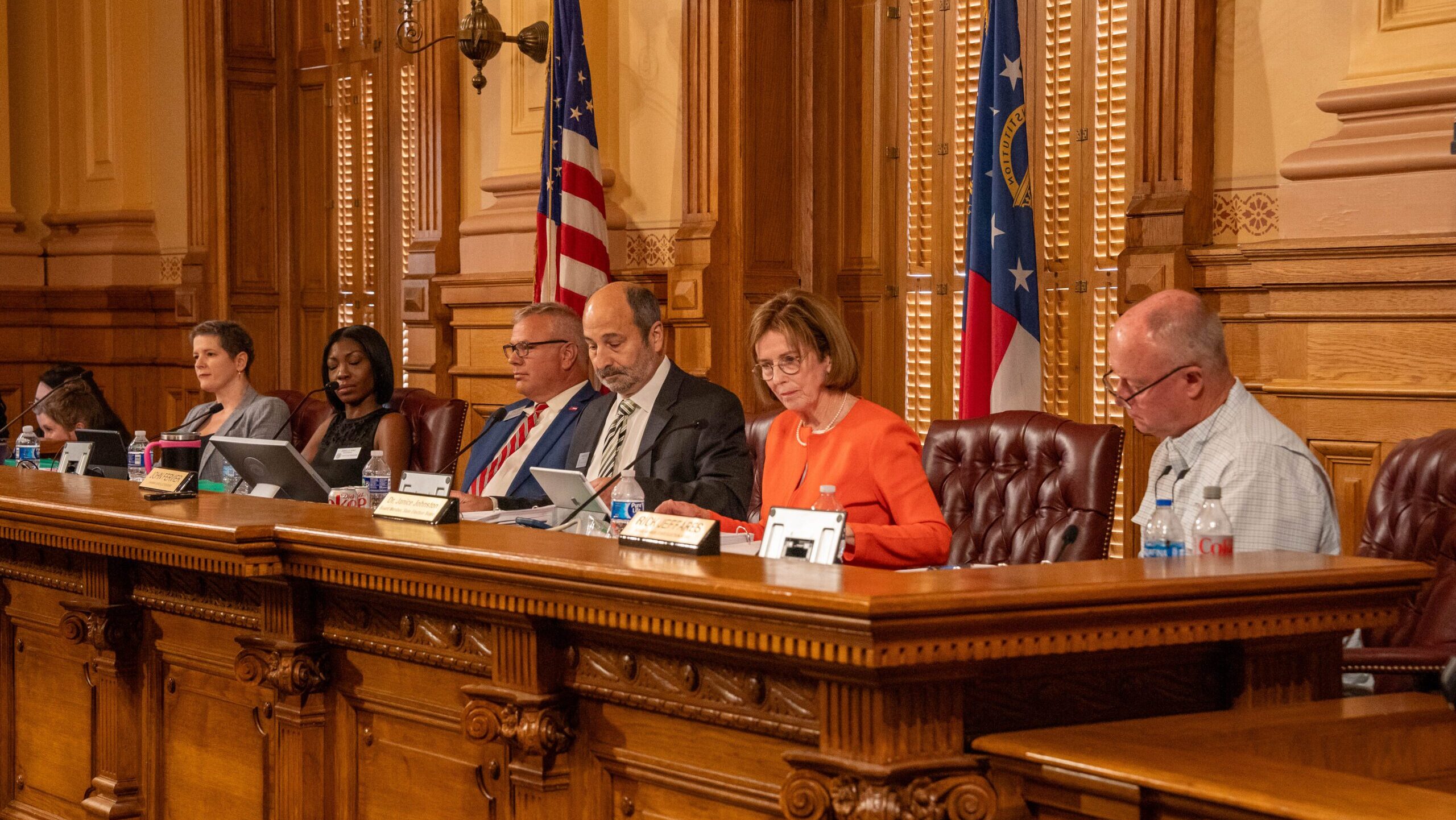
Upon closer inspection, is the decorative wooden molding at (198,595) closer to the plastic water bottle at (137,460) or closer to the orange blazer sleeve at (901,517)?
the orange blazer sleeve at (901,517)

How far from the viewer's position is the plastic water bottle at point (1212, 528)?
257 cm

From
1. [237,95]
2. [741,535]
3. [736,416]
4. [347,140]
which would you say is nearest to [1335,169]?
[736,416]

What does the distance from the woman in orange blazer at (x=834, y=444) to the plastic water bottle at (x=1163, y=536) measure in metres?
0.53

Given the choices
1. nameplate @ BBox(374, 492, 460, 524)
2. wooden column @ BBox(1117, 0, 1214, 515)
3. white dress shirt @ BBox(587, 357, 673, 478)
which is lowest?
nameplate @ BBox(374, 492, 460, 524)

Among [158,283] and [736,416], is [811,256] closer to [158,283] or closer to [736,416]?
[736,416]

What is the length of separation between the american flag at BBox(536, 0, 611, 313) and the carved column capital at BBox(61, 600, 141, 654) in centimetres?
290

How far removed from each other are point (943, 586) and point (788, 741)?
1.19 feet

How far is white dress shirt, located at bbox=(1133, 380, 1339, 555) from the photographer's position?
112 inches

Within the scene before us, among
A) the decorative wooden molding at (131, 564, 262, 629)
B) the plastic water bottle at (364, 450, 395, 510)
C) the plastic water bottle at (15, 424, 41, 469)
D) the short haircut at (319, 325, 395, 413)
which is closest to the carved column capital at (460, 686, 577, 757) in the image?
the decorative wooden molding at (131, 564, 262, 629)

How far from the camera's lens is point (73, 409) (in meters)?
6.27

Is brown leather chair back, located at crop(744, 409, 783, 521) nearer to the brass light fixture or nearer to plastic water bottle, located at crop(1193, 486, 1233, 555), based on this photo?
plastic water bottle, located at crop(1193, 486, 1233, 555)

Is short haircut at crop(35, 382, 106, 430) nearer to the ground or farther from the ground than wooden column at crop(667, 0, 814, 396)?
nearer to the ground

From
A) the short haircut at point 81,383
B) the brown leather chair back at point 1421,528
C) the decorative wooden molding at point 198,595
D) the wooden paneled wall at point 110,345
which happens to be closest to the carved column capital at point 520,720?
the decorative wooden molding at point 198,595

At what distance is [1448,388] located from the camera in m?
4.18
